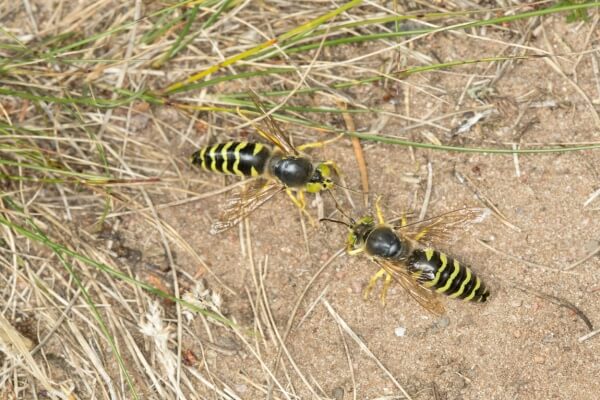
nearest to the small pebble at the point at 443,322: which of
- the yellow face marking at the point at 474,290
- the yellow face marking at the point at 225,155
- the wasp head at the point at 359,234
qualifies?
the yellow face marking at the point at 474,290

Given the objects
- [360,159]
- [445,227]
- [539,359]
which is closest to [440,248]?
[445,227]

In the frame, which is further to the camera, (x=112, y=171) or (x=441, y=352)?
(x=112, y=171)

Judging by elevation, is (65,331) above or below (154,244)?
below

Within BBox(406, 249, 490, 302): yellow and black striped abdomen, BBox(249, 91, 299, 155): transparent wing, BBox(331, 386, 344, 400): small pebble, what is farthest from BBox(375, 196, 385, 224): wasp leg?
BBox(331, 386, 344, 400): small pebble

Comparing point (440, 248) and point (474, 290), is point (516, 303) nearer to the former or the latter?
point (474, 290)

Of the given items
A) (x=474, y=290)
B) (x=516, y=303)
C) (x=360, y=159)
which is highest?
(x=360, y=159)

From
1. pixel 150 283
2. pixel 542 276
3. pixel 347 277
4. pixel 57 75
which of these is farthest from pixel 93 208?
A: pixel 542 276

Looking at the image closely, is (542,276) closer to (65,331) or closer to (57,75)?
(65,331)
